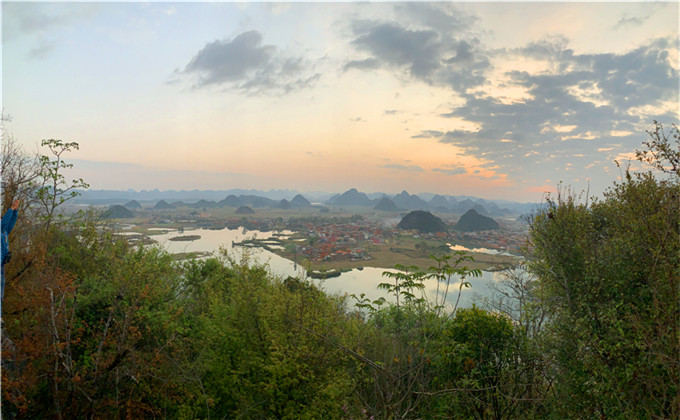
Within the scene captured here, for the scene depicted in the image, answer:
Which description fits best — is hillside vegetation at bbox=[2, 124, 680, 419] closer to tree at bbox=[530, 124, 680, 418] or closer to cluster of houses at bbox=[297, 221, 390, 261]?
tree at bbox=[530, 124, 680, 418]

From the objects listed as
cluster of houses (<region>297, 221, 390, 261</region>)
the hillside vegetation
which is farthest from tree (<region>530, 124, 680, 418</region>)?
cluster of houses (<region>297, 221, 390, 261</region>)

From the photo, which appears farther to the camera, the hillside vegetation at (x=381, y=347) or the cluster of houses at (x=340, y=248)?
the cluster of houses at (x=340, y=248)

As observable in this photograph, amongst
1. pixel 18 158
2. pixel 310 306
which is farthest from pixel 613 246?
pixel 18 158

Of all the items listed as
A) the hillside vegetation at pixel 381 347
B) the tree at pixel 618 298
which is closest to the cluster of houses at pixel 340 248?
the hillside vegetation at pixel 381 347

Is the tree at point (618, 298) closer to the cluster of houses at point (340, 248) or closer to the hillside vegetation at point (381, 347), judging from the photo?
the hillside vegetation at point (381, 347)

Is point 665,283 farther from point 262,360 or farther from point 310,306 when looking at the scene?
point 262,360

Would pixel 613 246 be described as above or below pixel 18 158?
below

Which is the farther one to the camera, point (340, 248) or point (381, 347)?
point (340, 248)

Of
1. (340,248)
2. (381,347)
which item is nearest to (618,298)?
(381,347)

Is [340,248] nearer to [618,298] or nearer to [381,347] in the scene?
[381,347]
